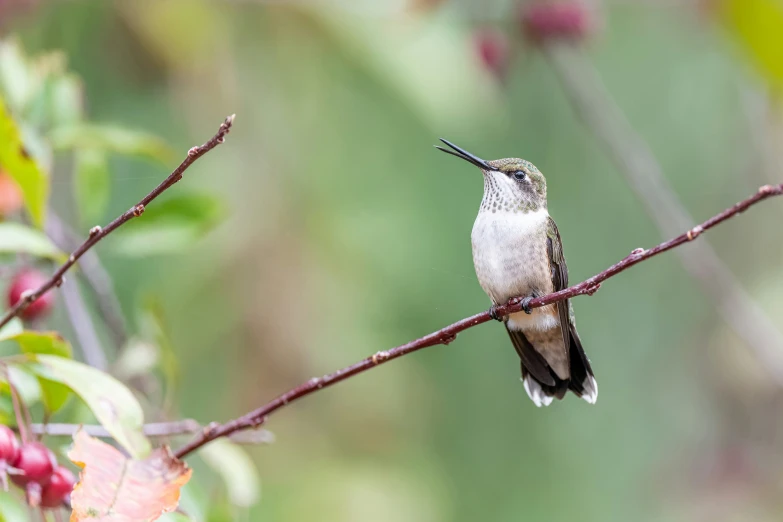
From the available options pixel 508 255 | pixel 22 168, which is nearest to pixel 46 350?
pixel 22 168

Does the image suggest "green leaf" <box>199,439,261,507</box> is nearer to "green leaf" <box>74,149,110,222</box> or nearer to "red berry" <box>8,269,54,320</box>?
"red berry" <box>8,269,54,320</box>

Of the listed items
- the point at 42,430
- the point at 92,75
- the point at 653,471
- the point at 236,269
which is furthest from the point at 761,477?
the point at 42,430

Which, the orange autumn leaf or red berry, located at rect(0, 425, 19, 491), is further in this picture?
red berry, located at rect(0, 425, 19, 491)

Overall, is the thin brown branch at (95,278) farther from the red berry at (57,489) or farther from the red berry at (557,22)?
the red berry at (557,22)

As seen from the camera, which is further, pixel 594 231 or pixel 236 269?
pixel 594 231

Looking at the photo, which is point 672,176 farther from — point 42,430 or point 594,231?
point 42,430

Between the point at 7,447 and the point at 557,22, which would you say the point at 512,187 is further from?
the point at 7,447

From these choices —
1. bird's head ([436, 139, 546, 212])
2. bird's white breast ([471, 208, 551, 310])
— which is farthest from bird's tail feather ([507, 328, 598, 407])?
bird's head ([436, 139, 546, 212])
